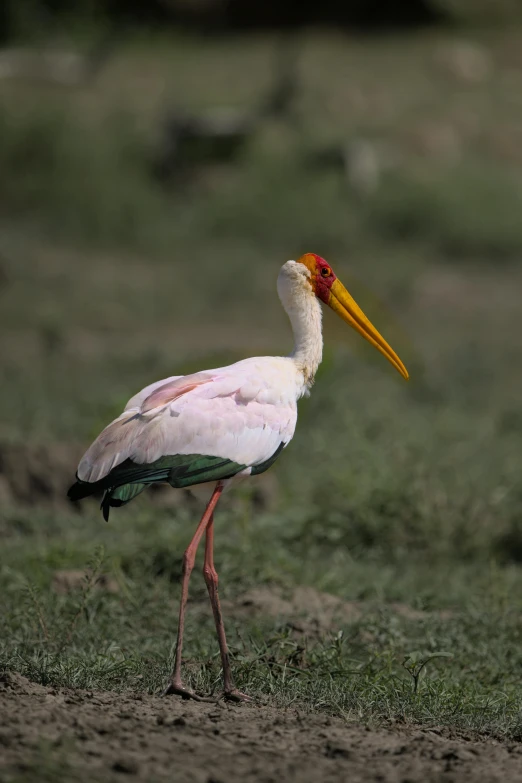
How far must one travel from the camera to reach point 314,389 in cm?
771

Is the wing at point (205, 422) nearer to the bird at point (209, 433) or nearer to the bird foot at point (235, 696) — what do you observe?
the bird at point (209, 433)

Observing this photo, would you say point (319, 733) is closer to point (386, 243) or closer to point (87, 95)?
point (386, 243)

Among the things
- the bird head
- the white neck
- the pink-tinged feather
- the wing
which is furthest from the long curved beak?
the pink-tinged feather

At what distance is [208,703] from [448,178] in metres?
11.3

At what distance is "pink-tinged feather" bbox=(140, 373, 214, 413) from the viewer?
3639 millimetres

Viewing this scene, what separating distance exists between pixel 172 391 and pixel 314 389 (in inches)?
160

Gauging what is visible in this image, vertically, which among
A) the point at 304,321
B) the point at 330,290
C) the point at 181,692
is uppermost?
the point at 330,290

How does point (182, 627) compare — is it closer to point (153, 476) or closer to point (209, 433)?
point (153, 476)

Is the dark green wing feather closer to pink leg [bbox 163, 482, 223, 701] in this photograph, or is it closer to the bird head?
pink leg [bbox 163, 482, 223, 701]

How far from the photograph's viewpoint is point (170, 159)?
1391 centimetres

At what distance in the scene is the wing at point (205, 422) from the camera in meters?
3.51

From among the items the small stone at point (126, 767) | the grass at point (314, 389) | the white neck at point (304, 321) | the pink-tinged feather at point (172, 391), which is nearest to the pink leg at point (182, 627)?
the grass at point (314, 389)

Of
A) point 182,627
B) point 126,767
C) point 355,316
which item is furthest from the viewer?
point 355,316

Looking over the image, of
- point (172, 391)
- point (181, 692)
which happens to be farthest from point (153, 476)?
point (181, 692)
